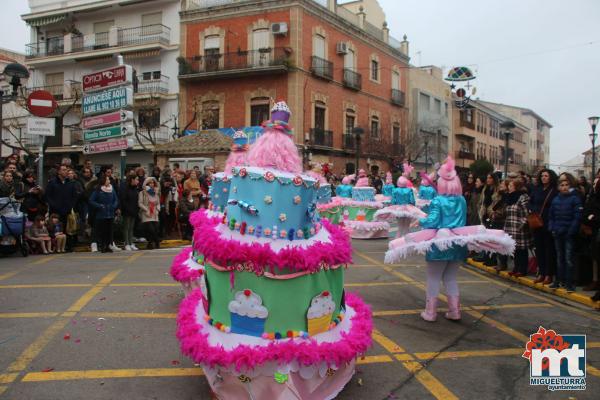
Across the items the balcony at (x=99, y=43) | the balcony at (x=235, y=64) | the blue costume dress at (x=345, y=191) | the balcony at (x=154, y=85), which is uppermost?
the balcony at (x=99, y=43)

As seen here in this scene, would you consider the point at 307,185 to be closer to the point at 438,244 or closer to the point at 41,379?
the point at 438,244

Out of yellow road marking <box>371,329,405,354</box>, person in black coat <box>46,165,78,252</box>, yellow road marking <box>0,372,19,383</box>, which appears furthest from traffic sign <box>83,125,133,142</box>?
yellow road marking <box>371,329,405,354</box>

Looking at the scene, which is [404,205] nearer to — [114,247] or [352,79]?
[114,247]

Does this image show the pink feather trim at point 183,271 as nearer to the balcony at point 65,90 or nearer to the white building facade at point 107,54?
the white building facade at point 107,54

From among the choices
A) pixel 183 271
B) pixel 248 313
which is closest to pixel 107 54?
pixel 183 271

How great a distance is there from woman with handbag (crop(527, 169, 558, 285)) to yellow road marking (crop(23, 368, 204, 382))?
6.38 metres

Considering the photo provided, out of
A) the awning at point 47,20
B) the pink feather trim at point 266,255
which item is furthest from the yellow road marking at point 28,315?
the awning at point 47,20

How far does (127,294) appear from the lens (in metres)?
7.21

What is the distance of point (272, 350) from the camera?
11.5 feet

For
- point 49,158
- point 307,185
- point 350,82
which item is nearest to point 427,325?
point 307,185

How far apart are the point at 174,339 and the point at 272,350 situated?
90.3 inches

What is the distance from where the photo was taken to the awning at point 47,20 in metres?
32.7

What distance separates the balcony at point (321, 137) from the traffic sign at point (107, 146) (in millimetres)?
17470

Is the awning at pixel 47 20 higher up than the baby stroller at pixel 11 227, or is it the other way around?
the awning at pixel 47 20
